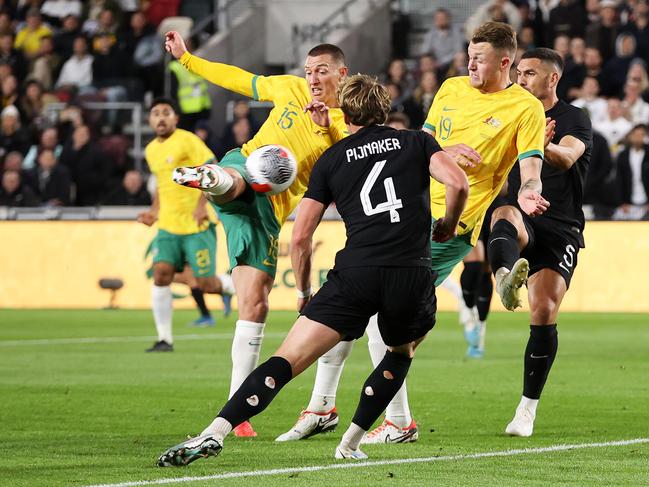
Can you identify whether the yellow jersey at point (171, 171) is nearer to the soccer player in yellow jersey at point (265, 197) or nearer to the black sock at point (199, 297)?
the black sock at point (199, 297)

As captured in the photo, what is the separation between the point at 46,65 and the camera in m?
27.5

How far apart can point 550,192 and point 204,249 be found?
23.0 ft

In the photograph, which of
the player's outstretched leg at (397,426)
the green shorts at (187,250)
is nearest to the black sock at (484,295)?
the green shorts at (187,250)

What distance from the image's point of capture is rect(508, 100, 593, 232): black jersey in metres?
8.93

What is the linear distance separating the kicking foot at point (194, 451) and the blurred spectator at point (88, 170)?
17.3 metres

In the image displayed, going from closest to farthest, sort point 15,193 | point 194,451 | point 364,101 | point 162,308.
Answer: point 194,451 → point 364,101 → point 162,308 → point 15,193

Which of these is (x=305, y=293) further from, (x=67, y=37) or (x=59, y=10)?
(x=59, y=10)

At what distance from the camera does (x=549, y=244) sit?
886 cm

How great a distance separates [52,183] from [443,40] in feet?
24.4

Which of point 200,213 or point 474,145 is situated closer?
point 474,145

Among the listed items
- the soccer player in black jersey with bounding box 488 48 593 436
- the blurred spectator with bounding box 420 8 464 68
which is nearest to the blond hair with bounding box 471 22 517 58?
the soccer player in black jersey with bounding box 488 48 593 436

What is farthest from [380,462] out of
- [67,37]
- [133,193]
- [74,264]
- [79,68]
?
[67,37]

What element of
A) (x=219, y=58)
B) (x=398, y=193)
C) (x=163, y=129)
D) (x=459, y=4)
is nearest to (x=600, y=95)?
(x=459, y=4)

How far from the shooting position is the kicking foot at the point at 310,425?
8.30 metres
